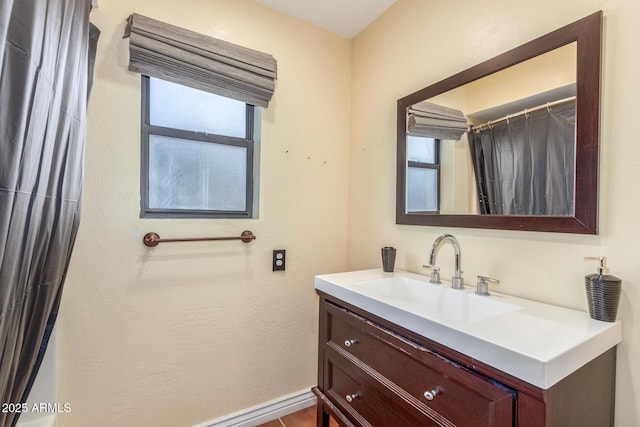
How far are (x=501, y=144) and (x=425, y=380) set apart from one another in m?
0.93

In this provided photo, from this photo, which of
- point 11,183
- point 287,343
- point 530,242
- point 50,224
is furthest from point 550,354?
point 287,343

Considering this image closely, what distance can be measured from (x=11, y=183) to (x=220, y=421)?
1575mm

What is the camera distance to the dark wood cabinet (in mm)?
703

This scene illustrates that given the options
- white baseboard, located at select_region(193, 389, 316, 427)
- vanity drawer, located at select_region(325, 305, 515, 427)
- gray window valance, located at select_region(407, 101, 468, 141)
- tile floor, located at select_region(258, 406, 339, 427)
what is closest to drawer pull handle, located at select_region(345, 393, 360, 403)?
vanity drawer, located at select_region(325, 305, 515, 427)

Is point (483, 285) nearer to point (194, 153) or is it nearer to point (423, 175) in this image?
point (423, 175)

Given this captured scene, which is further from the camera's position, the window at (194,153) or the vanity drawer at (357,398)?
the window at (194,153)

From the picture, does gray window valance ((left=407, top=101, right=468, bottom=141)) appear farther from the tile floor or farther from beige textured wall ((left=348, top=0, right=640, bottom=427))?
the tile floor

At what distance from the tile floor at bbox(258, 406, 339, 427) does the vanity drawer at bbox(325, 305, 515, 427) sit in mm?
784

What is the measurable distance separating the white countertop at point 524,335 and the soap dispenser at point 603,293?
0.03m

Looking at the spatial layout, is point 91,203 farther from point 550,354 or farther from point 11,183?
point 550,354

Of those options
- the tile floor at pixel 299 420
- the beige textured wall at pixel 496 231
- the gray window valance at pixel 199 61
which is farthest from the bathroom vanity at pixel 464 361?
the gray window valance at pixel 199 61

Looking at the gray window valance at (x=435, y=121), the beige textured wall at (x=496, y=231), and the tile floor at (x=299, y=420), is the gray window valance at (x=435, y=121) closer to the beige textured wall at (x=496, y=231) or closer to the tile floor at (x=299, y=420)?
the beige textured wall at (x=496, y=231)

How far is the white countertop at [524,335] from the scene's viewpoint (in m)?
0.66

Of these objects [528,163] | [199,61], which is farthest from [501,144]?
[199,61]
